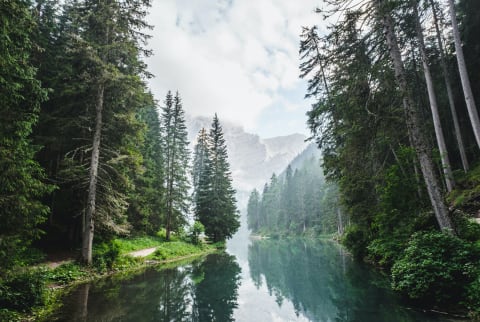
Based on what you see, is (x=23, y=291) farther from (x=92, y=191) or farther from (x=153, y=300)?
(x=92, y=191)

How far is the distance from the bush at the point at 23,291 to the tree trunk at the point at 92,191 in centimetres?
624

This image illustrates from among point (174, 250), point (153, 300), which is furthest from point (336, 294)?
point (174, 250)

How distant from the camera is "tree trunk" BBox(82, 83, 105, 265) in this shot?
1382cm

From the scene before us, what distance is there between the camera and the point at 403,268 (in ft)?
25.3

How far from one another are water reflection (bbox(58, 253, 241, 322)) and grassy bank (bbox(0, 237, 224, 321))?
0.67 metres

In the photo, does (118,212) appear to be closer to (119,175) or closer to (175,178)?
(119,175)

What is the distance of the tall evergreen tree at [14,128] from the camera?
25.0 ft

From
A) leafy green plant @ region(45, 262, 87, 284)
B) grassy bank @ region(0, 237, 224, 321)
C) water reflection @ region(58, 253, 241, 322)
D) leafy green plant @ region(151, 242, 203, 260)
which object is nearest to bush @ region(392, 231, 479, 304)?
water reflection @ region(58, 253, 241, 322)

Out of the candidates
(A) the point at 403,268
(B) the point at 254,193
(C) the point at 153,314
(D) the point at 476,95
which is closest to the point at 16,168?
(C) the point at 153,314

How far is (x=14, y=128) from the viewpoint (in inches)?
318

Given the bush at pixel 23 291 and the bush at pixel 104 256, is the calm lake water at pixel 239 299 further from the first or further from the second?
the bush at pixel 104 256

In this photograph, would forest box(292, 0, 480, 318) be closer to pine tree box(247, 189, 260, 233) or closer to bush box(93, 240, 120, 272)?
bush box(93, 240, 120, 272)

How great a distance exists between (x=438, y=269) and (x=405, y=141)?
1521 cm

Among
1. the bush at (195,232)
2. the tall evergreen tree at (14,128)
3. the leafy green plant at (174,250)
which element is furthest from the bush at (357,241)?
the tall evergreen tree at (14,128)
